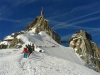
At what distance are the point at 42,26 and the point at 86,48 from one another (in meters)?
22.7

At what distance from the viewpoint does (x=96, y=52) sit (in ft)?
233

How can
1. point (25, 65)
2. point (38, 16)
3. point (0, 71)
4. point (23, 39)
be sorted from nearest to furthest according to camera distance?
point (0, 71) → point (25, 65) → point (23, 39) → point (38, 16)

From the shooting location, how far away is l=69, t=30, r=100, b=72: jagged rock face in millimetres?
63366

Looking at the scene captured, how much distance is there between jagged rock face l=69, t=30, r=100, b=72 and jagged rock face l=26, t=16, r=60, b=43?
26.1 ft

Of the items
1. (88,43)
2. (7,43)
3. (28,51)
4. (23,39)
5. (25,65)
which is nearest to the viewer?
(25,65)

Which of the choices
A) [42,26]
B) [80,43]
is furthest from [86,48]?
[42,26]

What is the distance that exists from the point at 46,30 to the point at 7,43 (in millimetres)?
24251

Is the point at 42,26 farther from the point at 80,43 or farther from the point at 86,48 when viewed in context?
the point at 86,48

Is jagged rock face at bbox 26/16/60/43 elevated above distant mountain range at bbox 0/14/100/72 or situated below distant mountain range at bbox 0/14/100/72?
above

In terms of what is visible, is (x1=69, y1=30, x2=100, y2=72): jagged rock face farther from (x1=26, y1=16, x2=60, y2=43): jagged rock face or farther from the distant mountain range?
(x1=26, y1=16, x2=60, y2=43): jagged rock face

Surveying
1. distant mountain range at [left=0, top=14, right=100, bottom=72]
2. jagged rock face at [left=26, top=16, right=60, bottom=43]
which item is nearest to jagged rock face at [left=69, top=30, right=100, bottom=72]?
distant mountain range at [left=0, top=14, right=100, bottom=72]

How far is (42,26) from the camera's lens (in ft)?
262

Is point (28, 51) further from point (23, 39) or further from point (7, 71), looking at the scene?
point (23, 39)

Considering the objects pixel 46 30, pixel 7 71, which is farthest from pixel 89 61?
pixel 7 71
